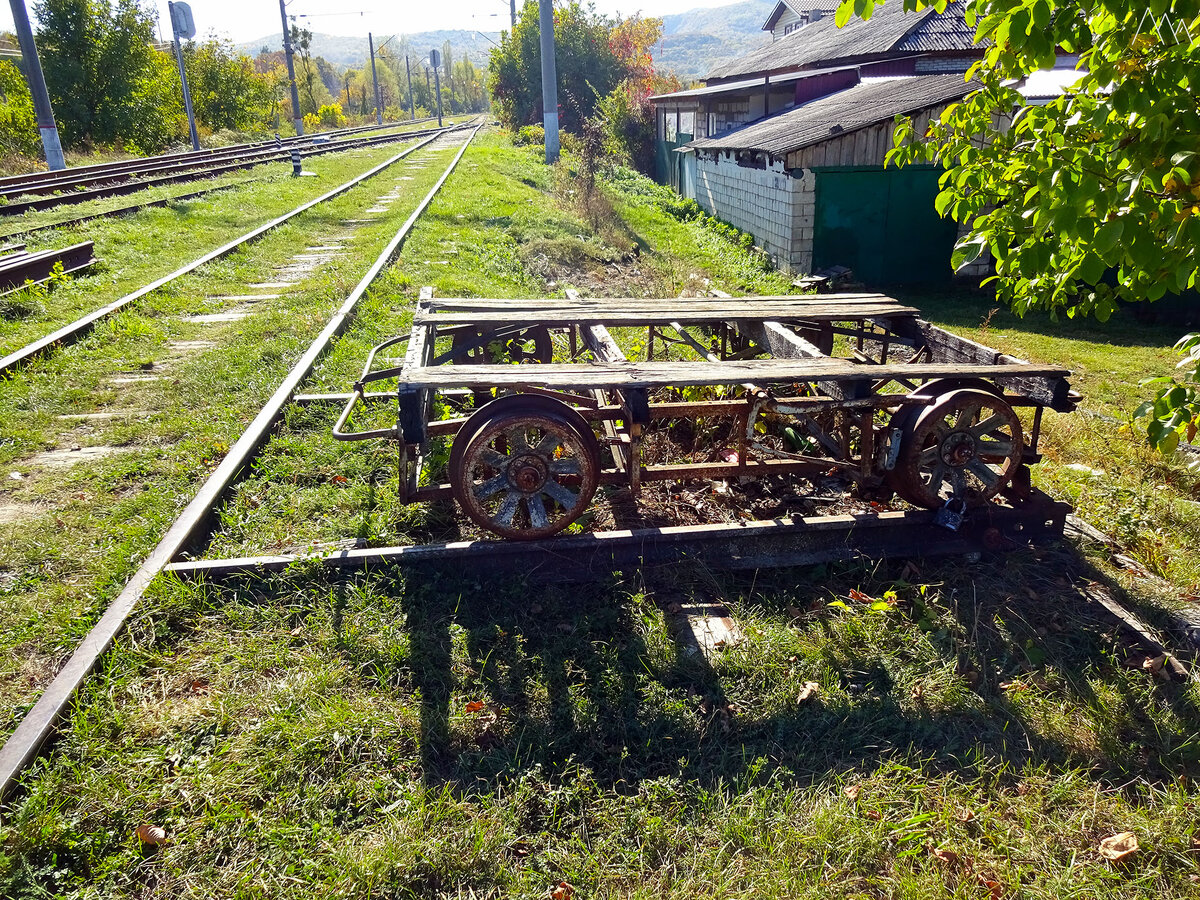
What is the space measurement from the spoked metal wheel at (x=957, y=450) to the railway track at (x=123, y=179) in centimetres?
1692

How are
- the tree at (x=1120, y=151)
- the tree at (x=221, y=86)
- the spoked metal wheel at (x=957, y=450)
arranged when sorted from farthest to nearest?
the tree at (x=221, y=86) < the spoked metal wheel at (x=957, y=450) < the tree at (x=1120, y=151)

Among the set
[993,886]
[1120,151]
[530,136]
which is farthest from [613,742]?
[530,136]

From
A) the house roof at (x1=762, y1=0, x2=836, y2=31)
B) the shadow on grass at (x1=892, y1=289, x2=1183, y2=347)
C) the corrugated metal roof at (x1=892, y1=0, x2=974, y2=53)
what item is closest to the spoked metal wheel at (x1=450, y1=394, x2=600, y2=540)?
the shadow on grass at (x1=892, y1=289, x2=1183, y2=347)

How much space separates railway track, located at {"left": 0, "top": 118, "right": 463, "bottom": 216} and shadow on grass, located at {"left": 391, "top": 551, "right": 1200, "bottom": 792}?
16073mm

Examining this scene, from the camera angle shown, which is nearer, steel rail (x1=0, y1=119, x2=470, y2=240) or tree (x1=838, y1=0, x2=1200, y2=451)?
tree (x1=838, y1=0, x2=1200, y2=451)

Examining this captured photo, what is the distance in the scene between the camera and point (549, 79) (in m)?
23.8

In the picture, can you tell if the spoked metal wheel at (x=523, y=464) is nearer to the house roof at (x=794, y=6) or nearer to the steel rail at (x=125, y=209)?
the steel rail at (x=125, y=209)

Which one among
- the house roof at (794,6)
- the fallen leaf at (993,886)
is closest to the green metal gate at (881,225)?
the fallen leaf at (993,886)

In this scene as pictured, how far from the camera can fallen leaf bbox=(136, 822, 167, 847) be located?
104 inches

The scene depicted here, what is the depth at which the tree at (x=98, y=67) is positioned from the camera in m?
28.8

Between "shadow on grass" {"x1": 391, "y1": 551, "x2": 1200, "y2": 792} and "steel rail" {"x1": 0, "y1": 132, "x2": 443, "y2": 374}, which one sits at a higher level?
"steel rail" {"x1": 0, "y1": 132, "x2": 443, "y2": 374}

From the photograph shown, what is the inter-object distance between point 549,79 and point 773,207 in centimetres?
1245

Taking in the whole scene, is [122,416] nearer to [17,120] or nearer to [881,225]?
[881,225]

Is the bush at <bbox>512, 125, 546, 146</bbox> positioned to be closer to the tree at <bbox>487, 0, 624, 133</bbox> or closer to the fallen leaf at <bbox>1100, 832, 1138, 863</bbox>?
the tree at <bbox>487, 0, 624, 133</bbox>
